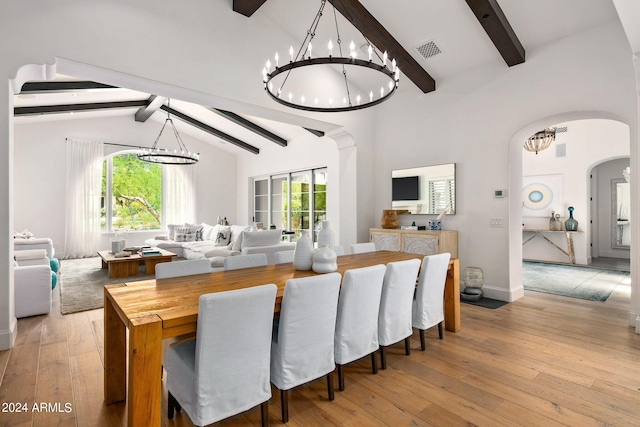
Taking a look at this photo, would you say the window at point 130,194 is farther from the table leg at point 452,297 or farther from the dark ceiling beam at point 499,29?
the dark ceiling beam at point 499,29

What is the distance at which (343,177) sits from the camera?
5.74 metres

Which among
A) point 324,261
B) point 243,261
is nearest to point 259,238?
point 243,261

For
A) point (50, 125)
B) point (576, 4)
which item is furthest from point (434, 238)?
point (50, 125)

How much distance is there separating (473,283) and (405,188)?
1.76 m

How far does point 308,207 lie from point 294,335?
19.8 feet

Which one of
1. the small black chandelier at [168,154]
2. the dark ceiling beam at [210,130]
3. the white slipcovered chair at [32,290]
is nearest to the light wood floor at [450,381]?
the white slipcovered chair at [32,290]

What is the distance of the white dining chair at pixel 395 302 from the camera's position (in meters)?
2.37

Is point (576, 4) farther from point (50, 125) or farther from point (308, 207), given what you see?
point (50, 125)

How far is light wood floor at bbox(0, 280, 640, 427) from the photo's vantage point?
1865 millimetres

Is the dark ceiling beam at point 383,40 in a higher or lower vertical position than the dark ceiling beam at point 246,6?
lower

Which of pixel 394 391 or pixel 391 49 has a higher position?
pixel 391 49

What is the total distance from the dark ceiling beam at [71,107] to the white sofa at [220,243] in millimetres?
2889

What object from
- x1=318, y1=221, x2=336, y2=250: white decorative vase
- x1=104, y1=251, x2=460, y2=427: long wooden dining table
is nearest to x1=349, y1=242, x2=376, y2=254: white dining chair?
x1=104, y1=251, x2=460, y2=427: long wooden dining table

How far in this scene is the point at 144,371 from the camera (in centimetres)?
141
